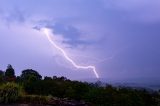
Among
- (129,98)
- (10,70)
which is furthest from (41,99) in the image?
(10,70)

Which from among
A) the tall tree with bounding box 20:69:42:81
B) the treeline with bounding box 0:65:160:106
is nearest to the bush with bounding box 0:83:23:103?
the treeline with bounding box 0:65:160:106

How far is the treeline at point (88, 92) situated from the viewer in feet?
59.1

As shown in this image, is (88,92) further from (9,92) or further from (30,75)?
(30,75)

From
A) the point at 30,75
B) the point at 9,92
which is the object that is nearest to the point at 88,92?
the point at 9,92

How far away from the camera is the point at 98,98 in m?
18.3

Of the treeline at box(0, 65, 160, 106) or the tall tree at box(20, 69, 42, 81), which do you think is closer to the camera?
the treeline at box(0, 65, 160, 106)

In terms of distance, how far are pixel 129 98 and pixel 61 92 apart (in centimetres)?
333

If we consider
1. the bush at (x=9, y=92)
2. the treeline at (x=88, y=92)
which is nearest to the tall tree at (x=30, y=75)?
the treeline at (x=88, y=92)

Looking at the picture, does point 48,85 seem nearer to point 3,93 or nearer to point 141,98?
point 3,93

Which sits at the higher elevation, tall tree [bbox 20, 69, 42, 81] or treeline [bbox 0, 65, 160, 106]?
tall tree [bbox 20, 69, 42, 81]

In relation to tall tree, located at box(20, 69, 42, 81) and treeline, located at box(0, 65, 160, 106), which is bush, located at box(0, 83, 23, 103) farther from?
tall tree, located at box(20, 69, 42, 81)

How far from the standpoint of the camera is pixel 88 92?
754 inches

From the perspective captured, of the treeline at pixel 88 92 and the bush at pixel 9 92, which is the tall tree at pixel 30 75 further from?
the bush at pixel 9 92

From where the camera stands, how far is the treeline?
709 inches
